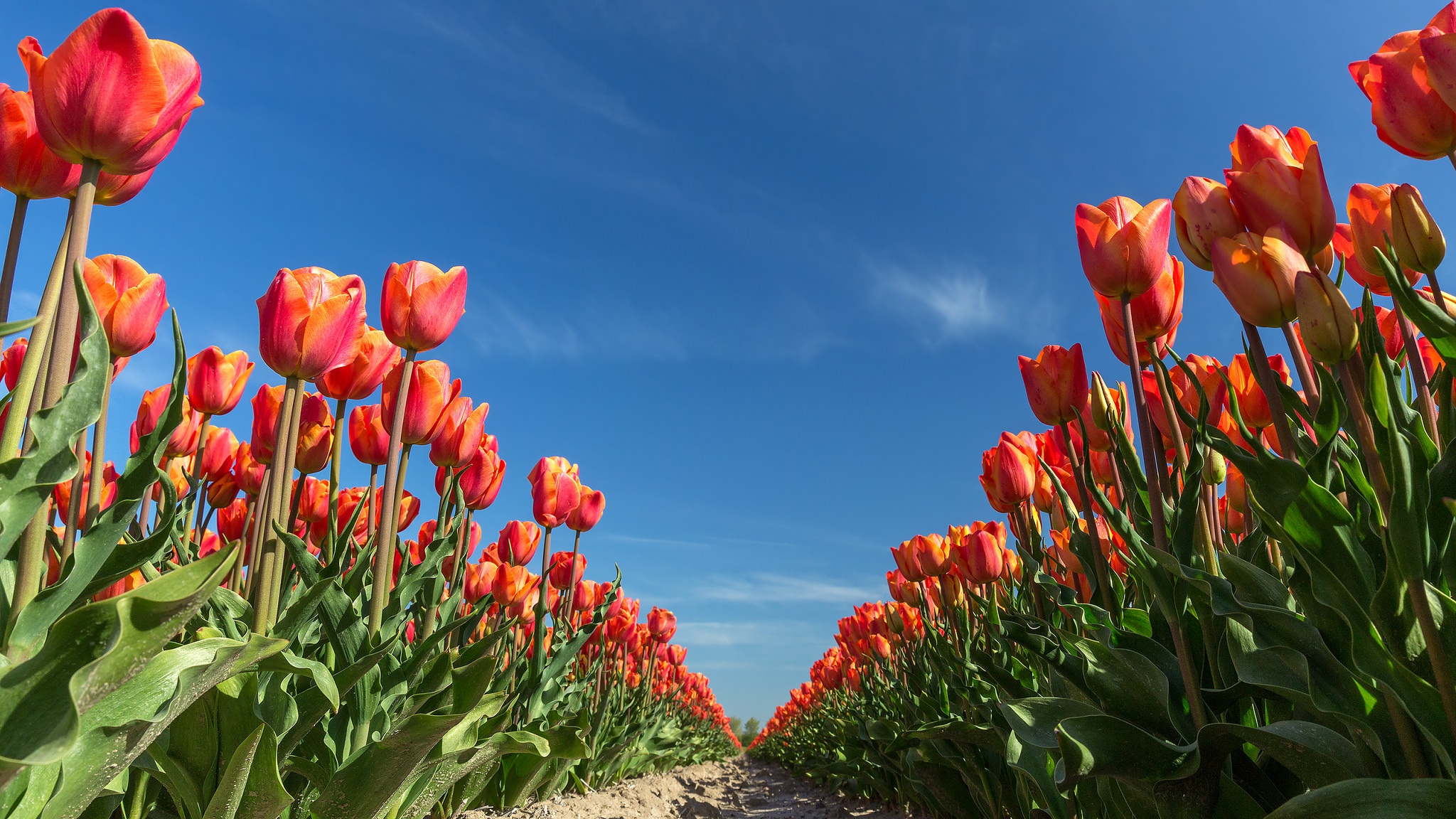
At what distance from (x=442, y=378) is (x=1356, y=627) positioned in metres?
2.57

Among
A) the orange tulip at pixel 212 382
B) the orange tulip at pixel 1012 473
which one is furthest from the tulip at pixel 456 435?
the orange tulip at pixel 1012 473

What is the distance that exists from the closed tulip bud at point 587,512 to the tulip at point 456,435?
1.28 m

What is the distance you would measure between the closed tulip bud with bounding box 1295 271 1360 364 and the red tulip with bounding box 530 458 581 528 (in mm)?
3211

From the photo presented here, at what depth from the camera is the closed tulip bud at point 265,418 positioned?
2.58 m

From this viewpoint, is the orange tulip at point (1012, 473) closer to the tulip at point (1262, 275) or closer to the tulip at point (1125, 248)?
the tulip at point (1125, 248)

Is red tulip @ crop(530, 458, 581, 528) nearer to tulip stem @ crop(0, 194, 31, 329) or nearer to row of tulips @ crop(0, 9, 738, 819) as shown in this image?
row of tulips @ crop(0, 9, 738, 819)

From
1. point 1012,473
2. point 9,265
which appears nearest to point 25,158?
point 9,265

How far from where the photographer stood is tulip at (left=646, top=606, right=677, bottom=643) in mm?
8375

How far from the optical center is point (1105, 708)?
63.7 inches

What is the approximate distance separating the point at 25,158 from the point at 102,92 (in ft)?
1.24

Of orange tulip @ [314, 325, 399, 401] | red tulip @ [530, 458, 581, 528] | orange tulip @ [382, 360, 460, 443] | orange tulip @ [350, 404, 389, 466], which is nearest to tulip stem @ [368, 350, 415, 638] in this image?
orange tulip @ [382, 360, 460, 443]

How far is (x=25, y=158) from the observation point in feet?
5.13

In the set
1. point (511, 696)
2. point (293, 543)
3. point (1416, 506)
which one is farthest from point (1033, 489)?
point (293, 543)

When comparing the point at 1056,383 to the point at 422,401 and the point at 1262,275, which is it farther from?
the point at 422,401
